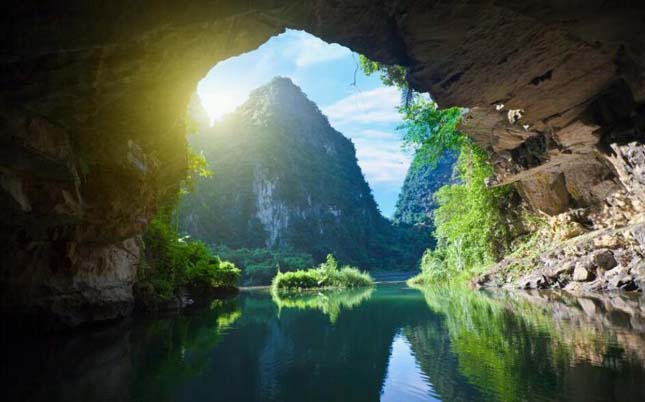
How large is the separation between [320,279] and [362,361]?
2652 centimetres

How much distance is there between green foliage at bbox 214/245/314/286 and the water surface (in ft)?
135

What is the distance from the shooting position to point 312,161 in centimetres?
10288

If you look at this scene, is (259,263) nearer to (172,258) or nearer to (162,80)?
(172,258)

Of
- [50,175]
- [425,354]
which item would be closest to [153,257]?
[50,175]

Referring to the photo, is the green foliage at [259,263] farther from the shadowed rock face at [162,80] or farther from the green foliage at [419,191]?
the green foliage at [419,191]

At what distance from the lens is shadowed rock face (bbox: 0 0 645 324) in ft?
14.0

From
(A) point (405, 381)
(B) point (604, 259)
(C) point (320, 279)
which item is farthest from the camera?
(C) point (320, 279)

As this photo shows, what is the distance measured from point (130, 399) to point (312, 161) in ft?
325

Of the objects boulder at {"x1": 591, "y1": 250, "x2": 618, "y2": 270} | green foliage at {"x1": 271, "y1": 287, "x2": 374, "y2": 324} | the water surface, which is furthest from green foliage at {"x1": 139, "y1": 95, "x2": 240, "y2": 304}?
boulder at {"x1": 591, "y1": 250, "x2": 618, "y2": 270}

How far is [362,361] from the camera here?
5957 millimetres

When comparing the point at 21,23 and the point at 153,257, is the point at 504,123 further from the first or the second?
the point at 153,257


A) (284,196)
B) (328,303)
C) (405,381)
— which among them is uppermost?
(284,196)

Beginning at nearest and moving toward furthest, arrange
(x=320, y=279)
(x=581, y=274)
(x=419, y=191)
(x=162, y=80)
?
(x=162, y=80)
(x=581, y=274)
(x=320, y=279)
(x=419, y=191)

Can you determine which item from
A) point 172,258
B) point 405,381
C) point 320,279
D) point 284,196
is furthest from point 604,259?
point 284,196
